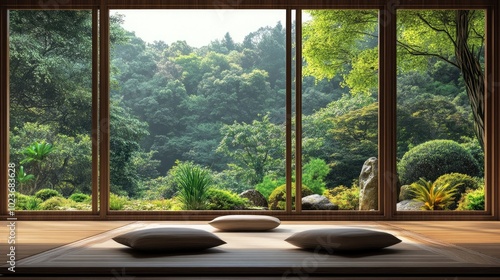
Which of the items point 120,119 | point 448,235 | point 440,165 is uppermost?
point 120,119

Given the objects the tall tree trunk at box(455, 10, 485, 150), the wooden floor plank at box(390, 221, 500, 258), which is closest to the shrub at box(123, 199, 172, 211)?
the wooden floor plank at box(390, 221, 500, 258)

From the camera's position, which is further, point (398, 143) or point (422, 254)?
point (398, 143)

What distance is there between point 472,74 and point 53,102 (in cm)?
446

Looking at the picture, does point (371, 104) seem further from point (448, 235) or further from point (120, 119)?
point (120, 119)

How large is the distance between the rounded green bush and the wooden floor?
565 mm

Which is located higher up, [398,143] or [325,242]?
[398,143]

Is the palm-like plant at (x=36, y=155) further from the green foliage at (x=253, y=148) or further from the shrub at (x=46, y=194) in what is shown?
the green foliage at (x=253, y=148)

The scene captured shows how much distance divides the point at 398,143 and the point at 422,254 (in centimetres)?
329

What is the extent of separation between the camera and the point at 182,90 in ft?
23.3

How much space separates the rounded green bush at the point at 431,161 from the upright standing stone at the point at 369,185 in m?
0.27

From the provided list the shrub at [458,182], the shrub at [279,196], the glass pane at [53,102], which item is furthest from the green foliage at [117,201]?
the shrub at [458,182]

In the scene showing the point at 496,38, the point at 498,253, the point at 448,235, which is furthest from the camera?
the point at 496,38

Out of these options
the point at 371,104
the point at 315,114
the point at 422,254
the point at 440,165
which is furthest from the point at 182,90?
the point at 422,254

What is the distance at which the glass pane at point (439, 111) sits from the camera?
273 inches
